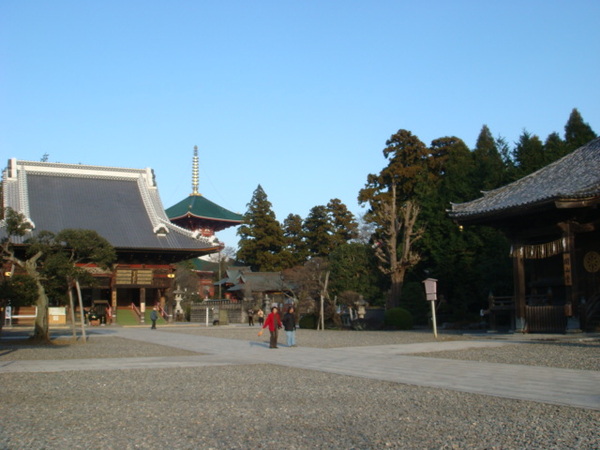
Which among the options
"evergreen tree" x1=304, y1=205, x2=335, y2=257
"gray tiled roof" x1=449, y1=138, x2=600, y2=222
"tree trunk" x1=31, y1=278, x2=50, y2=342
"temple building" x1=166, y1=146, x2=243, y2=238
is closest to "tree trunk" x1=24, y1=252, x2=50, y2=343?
"tree trunk" x1=31, y1=278, x2=50, y2=342

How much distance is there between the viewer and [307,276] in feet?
149

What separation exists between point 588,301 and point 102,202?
33.8 m

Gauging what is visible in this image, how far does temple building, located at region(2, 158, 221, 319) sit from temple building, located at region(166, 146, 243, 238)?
2601cm

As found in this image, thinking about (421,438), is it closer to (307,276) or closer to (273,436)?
(273,436)

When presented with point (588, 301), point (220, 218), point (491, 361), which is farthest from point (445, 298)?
point (220, 218)

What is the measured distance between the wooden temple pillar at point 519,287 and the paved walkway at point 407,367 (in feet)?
12.8

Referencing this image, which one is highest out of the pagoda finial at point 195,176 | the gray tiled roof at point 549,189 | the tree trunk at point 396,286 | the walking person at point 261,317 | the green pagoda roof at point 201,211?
the pagoda finial at point 195,176

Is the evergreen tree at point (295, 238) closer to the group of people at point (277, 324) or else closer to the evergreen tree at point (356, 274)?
the evergreen tree at point (356, 274)

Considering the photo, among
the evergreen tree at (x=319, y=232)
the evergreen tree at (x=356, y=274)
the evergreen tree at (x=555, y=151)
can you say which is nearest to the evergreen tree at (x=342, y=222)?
the evergreen tree at (x=319, y=232)

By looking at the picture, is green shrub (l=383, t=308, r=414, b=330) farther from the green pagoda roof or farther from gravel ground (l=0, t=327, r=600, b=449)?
the green pagoda roof

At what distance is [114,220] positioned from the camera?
143 ft

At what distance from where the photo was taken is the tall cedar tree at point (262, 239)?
6819cm

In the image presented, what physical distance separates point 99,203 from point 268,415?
39.9m

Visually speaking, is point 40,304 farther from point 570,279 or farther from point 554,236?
point 554,236
